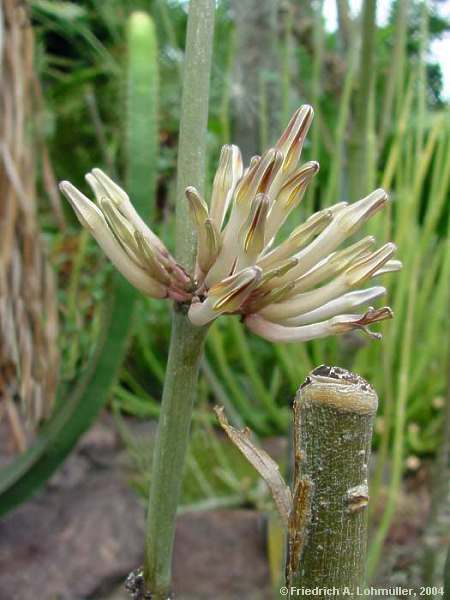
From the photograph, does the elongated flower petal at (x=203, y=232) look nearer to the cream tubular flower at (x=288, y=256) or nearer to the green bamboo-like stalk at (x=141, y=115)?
the cream tubular flower at (x=288, y=256)

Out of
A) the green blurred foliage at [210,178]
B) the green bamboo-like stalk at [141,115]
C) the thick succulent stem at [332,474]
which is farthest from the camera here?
the green blurred foliage at [210,178]

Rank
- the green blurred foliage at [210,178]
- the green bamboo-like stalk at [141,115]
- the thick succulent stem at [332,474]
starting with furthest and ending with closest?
the green blurred foliage at [210,178], the green bamboo-like stalk at [141,115], the thick succulent stem at [332,474]

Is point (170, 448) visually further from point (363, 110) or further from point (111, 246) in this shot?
point (363, 110)

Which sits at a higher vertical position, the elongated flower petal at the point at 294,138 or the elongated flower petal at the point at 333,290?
the elongated flower petal at the point at 294,138

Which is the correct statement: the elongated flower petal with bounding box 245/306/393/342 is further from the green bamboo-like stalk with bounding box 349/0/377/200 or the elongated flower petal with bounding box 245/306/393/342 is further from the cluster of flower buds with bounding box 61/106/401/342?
the green bamboo-like stalk with bounding box 349/0/377/200

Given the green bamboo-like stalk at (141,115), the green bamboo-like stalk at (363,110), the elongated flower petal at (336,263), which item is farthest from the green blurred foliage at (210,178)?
the elongated flower petal at (336,263)

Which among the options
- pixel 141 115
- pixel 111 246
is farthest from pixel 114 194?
pixel 141 115

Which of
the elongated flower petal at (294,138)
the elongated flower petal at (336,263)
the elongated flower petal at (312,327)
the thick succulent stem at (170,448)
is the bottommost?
the thick succulent stem at (170,448)
